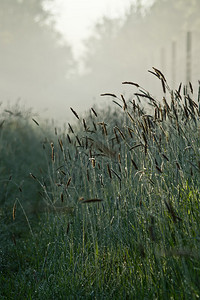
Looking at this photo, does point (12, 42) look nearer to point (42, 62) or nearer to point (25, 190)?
point (42, 62)

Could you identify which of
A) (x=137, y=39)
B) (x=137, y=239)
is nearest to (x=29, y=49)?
(x=137, y=39)

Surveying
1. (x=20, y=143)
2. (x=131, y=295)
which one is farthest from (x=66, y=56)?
(x=131, y=295)

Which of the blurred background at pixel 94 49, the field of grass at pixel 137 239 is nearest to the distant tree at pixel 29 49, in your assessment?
the blurred background at pixel 94 49

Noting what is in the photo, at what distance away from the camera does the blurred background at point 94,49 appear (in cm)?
2886

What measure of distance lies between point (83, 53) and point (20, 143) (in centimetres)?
5070

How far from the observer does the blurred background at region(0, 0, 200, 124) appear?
28859 mm

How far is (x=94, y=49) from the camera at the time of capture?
5378 centimetres

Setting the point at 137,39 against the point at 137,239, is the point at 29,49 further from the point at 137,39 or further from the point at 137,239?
the point at 137,239

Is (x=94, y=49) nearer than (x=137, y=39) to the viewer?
No

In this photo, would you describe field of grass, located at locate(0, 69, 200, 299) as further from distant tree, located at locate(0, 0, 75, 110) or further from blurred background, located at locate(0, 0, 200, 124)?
distant tree, located at locate(0, 0, 75, 110)

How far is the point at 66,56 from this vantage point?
50.4 meters

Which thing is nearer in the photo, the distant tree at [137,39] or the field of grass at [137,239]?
the field of grass at [137,239]

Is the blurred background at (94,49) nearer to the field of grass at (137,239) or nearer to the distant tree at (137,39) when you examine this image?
the distant tree at (137,39)

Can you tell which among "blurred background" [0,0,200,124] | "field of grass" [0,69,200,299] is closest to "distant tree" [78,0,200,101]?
"blurred background" [0,0,200,124]
